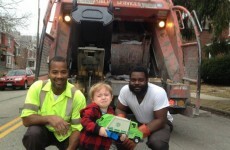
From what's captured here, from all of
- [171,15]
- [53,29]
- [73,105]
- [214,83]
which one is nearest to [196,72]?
[171,15]

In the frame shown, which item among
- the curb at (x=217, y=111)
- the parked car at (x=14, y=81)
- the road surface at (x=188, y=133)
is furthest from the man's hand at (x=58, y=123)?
the parked car at (x=14, y=81)

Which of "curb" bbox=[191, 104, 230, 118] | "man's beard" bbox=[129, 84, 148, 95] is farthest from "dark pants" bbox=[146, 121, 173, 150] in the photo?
"curb" bbox=[191, 104, 230, 118]

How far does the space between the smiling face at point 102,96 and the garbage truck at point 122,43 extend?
3.09 meters

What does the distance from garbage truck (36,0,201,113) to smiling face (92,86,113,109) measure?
10.1 feet

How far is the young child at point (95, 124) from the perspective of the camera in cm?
391

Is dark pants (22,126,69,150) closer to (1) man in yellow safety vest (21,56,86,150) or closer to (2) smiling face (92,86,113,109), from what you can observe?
(1) man in yellow safety vest (21,56,86,150)

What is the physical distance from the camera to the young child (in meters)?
3.91

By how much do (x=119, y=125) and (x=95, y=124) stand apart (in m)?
0.23

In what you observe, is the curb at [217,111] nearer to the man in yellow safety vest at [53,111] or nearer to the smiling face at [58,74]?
the man in yellow safety vest at [53,111]

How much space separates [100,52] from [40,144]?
4.30 m

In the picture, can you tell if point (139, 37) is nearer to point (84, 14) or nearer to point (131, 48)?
point (131, 48)

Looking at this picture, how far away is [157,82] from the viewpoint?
7.38 metres

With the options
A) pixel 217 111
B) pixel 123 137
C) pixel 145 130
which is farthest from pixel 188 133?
pixel 123 137

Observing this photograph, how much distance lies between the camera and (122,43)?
9055mm
